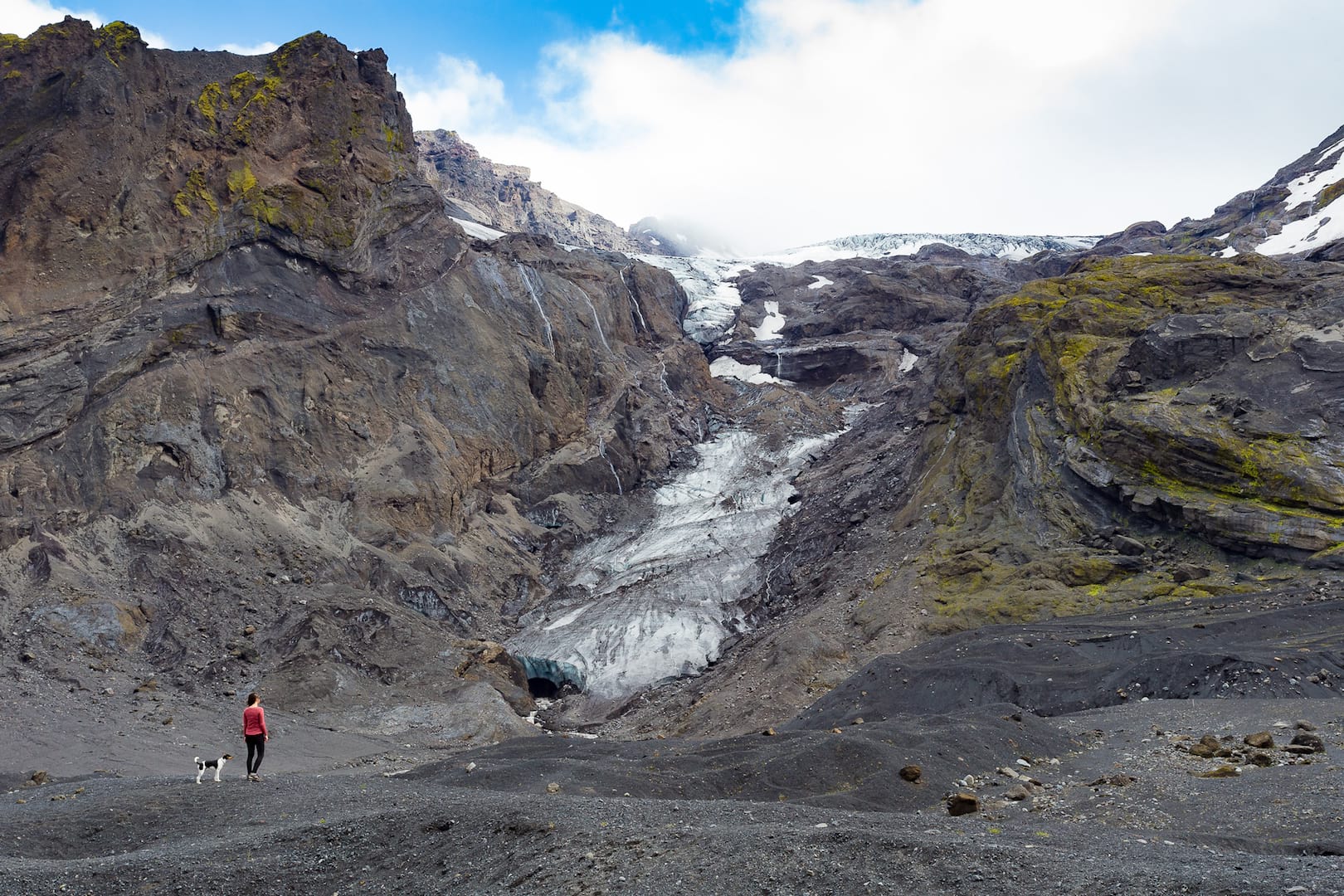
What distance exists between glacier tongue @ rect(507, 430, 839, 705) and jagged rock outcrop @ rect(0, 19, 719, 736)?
2.95 metres

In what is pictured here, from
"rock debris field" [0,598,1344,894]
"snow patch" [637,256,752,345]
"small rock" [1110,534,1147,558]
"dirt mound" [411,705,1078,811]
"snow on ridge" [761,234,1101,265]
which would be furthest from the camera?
"snow on ridge" [761,234,1101,265]

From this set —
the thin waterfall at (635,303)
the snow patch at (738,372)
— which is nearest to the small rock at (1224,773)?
the thin waterfall at (635,303)

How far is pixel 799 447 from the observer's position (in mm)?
61625

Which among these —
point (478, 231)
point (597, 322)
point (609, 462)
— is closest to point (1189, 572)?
point (609, 462)

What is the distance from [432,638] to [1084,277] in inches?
1272

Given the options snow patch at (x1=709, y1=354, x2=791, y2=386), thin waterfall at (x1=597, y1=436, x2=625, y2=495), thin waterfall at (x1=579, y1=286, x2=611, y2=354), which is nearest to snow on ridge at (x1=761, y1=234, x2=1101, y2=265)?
snow patch at (x1=709, y1=354, x2=791, y2=386)

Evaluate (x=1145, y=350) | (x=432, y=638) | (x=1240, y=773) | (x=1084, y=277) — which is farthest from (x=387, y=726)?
(x=1084, y=277)

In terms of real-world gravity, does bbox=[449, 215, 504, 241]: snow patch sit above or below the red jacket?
above

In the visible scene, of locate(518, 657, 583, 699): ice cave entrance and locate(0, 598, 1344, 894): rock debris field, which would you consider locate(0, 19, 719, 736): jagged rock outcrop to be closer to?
locate(518, 657, 583, 699): ice cave entrance

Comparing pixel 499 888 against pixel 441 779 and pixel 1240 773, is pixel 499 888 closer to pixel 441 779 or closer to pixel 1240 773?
pixel 441 779

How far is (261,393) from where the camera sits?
38.0 meters

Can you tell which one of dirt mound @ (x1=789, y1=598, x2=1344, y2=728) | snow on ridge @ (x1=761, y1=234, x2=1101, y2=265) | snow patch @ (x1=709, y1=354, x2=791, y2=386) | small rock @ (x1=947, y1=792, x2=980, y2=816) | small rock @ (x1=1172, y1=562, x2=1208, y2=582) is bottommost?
dirt mound @ (x1=789, y1=598, x2=1344, y2=728)

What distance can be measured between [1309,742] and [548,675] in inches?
1043

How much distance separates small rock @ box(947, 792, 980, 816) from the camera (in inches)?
422
